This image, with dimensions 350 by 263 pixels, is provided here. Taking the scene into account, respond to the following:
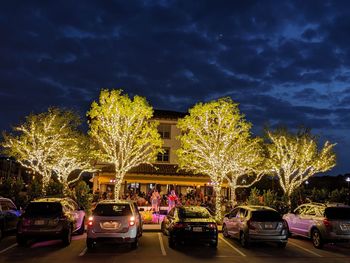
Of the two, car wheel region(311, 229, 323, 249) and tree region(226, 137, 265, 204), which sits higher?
tree region(226, 137, 265, 204)

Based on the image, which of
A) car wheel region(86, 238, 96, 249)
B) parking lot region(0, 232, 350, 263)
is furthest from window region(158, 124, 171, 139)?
car wheel region(86, 238, 96, 249)

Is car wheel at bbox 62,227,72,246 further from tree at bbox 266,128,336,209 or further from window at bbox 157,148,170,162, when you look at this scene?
window at bbox 157,148,170,162

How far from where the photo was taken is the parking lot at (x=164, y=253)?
1246 centimetres

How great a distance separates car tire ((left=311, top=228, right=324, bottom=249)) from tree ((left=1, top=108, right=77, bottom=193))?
16.1m

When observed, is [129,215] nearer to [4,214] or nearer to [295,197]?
[4,214]

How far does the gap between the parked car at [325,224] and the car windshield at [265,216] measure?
1.65 metres

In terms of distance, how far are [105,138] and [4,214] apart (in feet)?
42.3

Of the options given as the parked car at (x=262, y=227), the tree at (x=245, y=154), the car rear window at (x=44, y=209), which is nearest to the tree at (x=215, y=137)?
the tree at (x=245, y=154)

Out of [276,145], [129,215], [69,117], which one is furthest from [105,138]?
[129,215]

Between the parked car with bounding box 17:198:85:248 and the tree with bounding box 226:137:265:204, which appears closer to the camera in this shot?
the parked car with bounding box 17:198:85:248

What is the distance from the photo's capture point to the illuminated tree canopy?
87.5ft

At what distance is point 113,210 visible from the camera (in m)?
13.9

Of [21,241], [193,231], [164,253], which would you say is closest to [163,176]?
[193,231]

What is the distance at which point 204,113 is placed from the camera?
25.7 metres
